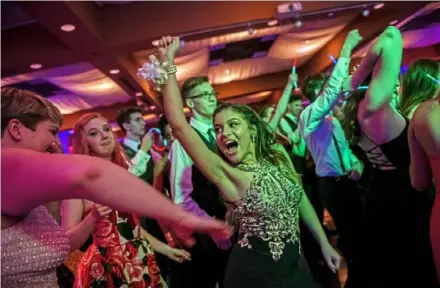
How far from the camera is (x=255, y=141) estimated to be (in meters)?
2.11

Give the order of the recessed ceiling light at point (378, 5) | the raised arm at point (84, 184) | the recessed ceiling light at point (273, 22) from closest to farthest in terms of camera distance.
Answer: the raised arm at point (84, 184) < the recessed ceiling light at point (273, 22) < the recessed ceiling light at point (378, 5)

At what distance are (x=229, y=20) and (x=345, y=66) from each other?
3802 mm

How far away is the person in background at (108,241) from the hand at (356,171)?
4.78 ft

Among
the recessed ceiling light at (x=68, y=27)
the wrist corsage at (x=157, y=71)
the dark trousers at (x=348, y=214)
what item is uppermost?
the recessed ceiling light at (x=68, y=27)

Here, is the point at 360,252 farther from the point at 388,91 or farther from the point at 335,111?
the point at 335,111

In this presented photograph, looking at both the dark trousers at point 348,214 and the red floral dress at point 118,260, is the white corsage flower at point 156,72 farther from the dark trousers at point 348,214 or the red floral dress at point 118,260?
the dark trousers at point 348,214

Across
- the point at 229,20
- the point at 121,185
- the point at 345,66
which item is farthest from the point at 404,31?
the point at 121,185

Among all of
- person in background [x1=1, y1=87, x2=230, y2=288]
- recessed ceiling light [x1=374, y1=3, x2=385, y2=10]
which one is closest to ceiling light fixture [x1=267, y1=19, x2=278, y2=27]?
recessed ceiling light [x1=374, y1=3, x2=385, y2=10]

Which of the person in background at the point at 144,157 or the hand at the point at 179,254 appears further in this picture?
the person in background at the point at 144,157

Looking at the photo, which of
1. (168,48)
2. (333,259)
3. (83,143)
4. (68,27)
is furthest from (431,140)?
(68,27)

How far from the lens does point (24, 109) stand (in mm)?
1172

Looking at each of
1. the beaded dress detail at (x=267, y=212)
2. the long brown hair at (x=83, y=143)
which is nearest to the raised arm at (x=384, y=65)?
the beaded dress detail at (x=267, y=212)

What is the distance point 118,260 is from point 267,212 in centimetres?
71

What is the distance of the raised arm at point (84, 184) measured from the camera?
2.98ft
